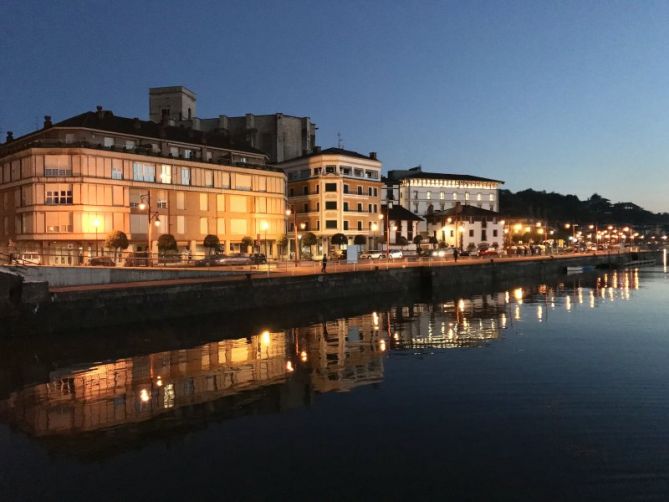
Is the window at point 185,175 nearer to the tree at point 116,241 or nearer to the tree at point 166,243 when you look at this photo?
the tree at point 166,243

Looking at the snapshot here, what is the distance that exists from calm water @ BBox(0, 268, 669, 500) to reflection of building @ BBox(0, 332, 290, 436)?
0.09 meters

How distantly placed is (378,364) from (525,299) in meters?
33.7

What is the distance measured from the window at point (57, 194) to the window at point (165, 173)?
10.5 metres

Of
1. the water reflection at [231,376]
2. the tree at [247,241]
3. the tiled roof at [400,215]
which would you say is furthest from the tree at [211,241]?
the tiled roof at [400,215]

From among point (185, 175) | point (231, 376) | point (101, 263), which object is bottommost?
point (231, 376)

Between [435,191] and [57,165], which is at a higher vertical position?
[435,191]

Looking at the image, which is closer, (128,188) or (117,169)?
(117,169)

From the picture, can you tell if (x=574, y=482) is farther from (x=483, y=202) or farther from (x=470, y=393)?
(x=483, y=202)

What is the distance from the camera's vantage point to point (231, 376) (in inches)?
882

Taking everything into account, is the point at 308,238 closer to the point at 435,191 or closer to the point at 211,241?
the point at 211,241

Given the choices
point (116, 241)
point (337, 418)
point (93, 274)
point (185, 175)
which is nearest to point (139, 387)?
point (337, 418)

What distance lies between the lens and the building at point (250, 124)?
309 feet

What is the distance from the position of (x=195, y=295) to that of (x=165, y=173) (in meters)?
31.6

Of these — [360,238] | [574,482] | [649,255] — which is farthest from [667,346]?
[649,255]
